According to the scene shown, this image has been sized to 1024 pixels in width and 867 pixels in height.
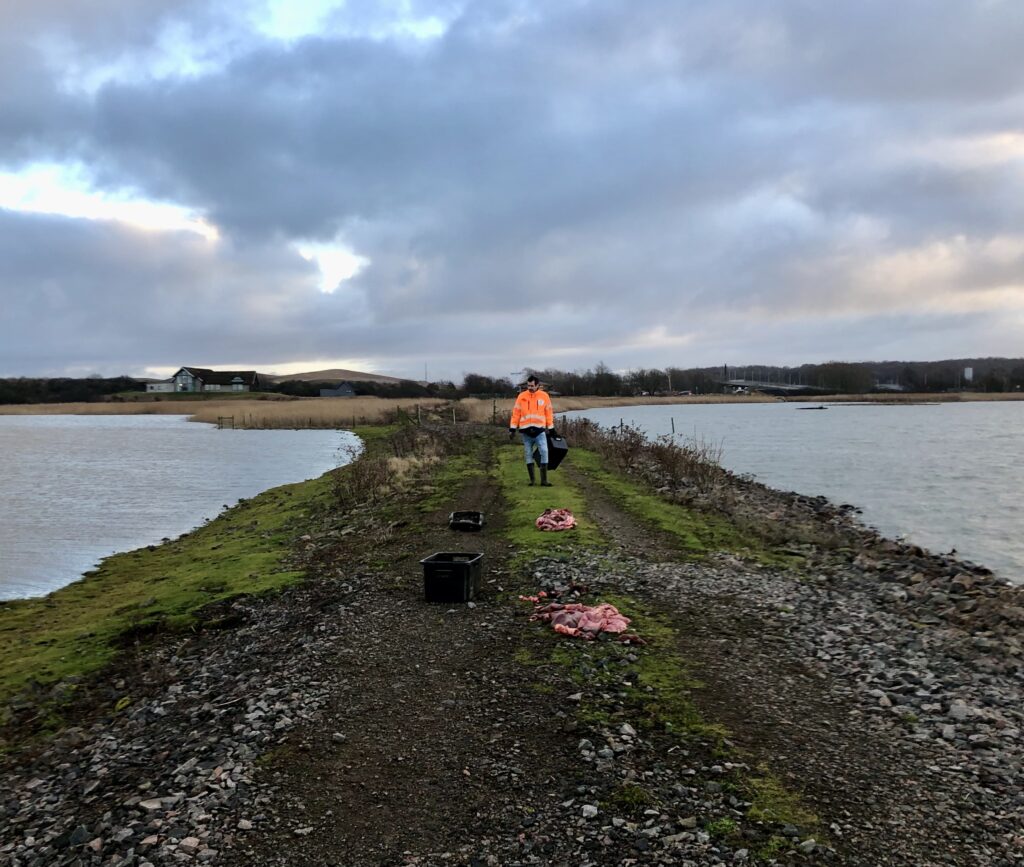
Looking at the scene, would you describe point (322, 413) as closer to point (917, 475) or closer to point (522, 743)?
point (917, 475)

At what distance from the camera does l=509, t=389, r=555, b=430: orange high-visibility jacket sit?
582 inches

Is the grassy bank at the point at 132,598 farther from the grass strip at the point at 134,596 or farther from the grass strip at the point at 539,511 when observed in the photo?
the grass strip at the point at 539,511

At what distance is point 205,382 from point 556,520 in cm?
14866

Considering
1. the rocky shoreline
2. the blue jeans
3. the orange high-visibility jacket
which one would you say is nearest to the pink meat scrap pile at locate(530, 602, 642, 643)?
the rocky shoreline

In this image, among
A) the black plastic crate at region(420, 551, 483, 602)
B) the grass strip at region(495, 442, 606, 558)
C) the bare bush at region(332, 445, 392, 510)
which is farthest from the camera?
the bare bush at region(332, 445, 392, 510)

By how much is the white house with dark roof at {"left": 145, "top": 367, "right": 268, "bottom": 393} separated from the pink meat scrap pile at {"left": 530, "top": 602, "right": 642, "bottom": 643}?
147343 mm

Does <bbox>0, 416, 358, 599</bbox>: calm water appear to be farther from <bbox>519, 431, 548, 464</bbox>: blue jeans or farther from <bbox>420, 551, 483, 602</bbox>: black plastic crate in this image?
<bbox>519, 431, 548, 464</bbox>: blue jeans

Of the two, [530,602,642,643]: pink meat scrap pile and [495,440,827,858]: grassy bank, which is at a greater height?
[530,602,642,643]: pink meat scrap pile

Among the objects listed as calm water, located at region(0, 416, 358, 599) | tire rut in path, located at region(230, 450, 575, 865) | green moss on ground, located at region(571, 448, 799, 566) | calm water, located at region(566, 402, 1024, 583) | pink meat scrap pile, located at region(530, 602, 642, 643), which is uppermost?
pink meat scrap pile, located at region(530, 602, 642, 643)

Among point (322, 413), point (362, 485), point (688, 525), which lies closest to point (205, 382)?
point (322, 413)

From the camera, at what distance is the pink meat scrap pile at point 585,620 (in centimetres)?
717

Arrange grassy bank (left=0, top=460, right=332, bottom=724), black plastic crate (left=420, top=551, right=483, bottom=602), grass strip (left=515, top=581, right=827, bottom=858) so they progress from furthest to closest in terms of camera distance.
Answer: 1. grassy bank (left=0, top=460, right=332, bottom=724)
2. black plastic crate (left=420, top=551, right=483, bottom=602)
3. grass strip (left=515, top=581, right=827, bottom=858)

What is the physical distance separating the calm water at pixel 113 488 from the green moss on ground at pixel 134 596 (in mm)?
1014

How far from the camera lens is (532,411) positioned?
14836mm
